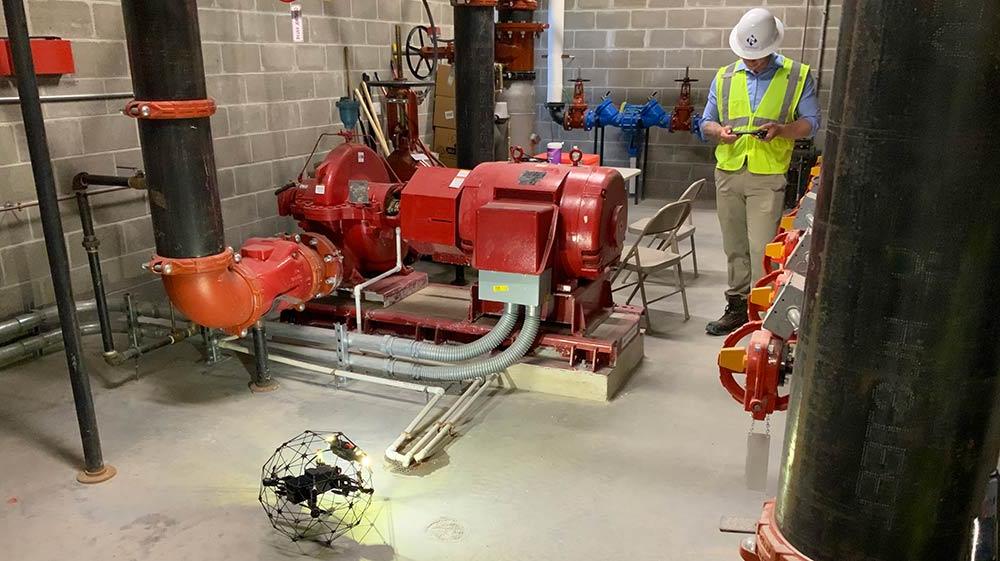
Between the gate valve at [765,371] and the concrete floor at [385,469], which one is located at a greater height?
the gate valve at [765,371]

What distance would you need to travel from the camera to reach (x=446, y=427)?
2662 millimetres

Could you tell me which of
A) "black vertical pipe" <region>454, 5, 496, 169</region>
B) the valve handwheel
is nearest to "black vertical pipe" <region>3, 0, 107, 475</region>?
"black vertical pipe" <region>454, 5, 496, 169</region>

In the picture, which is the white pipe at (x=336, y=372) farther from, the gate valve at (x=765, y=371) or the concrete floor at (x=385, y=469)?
the gate valve at (x=765, y=371)

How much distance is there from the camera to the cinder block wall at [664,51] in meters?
6.76

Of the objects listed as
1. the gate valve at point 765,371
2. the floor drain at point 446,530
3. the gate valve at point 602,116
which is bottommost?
the floor drain at point 446,530

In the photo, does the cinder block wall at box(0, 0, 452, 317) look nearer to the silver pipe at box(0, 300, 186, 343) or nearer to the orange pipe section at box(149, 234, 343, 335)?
the silver pipe at box(0, 300, 186, 343)

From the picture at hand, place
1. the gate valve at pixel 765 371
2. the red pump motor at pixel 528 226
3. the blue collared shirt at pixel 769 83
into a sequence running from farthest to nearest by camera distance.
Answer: the blue collared shirt at pixel 769 83 < the red pump motor at pixel 528 226 < the gate valve at pixel 765 371

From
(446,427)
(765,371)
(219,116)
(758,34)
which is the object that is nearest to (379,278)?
(446,427)

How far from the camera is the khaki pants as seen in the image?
3627mm

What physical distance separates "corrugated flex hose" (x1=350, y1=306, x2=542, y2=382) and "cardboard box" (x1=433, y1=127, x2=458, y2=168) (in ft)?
8.97

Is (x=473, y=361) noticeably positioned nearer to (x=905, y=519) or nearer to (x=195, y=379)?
(x=195, y=379)

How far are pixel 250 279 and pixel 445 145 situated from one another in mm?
3120

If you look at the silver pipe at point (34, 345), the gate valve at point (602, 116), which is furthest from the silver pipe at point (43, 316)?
the gate valve at point (602, 116)

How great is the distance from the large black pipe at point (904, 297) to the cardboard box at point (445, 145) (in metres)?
4.64
